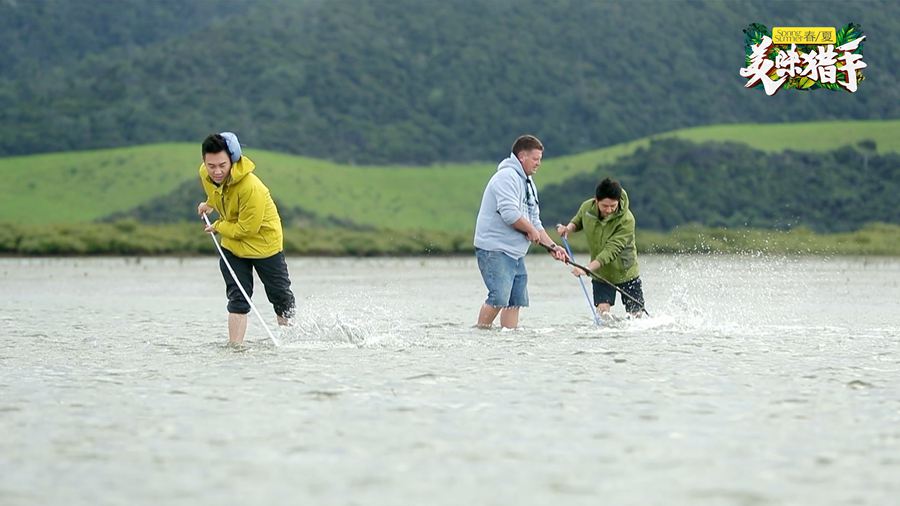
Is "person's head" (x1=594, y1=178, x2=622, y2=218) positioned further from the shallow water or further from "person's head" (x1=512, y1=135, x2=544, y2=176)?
the shallow water

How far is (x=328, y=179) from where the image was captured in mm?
68375

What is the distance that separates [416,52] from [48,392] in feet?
263

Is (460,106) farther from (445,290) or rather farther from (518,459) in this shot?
(518,459)

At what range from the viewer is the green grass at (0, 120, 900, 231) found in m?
63.5

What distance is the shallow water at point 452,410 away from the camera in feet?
19.9

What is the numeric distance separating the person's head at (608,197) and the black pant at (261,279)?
11.3 feet

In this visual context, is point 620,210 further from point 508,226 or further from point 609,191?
point 508,226

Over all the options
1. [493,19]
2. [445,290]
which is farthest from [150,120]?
[445,290]

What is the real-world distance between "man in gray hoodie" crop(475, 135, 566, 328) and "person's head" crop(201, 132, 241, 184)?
2.71 metres

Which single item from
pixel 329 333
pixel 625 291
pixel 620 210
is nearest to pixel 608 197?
pixel 620 210

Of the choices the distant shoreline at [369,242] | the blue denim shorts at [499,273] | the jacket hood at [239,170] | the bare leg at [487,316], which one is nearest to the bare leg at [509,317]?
the bare leg at [487,316]

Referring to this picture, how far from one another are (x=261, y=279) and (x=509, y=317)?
9.37 feet

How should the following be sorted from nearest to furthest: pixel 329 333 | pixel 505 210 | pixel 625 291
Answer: pixel 329 333, pixel 505 210, pixel 625 291

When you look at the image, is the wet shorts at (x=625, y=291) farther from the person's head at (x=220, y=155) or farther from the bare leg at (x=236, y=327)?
the person's head at (x=220, y=155)
